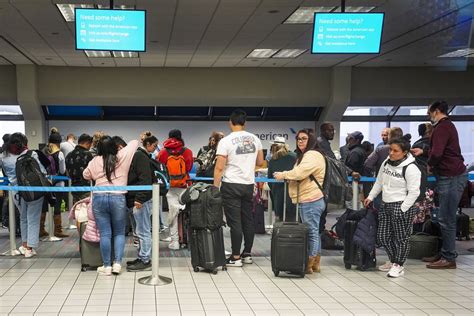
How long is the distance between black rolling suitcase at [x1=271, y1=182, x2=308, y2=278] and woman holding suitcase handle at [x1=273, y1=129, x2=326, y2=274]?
0.19 meters

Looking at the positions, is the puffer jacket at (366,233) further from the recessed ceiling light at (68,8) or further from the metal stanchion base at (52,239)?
the recessed ceiling light at (68,8)

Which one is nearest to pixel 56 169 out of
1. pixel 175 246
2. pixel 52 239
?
pixel 52 239

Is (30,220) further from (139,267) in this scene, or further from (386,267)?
(386,267)

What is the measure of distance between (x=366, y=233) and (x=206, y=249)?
1.66 metres

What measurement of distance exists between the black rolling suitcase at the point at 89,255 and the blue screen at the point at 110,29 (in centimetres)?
302

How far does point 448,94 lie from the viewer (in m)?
14.0

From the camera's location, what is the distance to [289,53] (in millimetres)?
11445

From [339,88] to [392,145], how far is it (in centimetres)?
892

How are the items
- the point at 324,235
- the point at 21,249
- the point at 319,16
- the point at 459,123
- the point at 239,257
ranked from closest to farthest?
the point at 239,257 → the point at 21,249 → the point at 324,235 → the point at 319,16 → the point at 459,123

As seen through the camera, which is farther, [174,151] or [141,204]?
[174,151]

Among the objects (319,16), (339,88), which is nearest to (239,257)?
(319,16)

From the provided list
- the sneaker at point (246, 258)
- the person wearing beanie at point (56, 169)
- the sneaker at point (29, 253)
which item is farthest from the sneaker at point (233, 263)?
the person wearing beanie at point (56, 169)

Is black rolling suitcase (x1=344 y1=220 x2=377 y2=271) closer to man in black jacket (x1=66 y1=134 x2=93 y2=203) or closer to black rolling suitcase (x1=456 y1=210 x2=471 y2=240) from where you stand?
black rolling suitcase (x1=456 y1=210 x2=471 y2=240)

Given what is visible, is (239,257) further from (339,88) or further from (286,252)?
(339,88)
